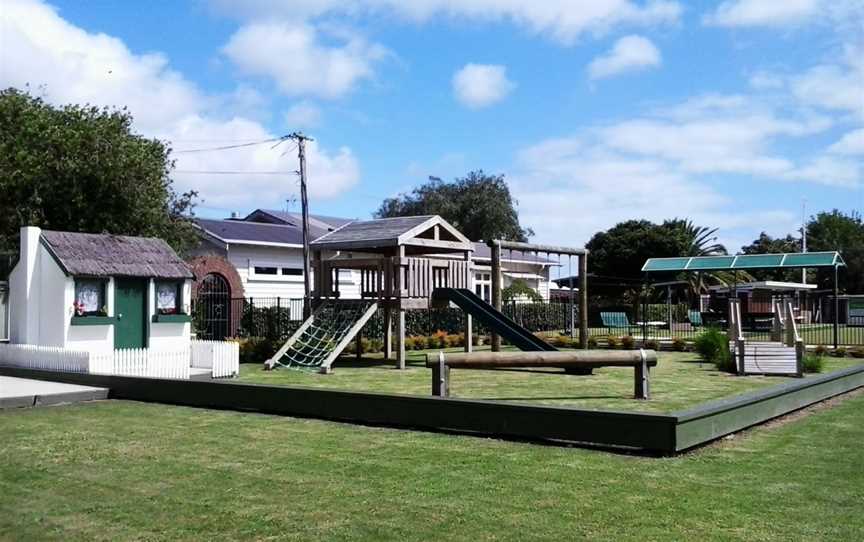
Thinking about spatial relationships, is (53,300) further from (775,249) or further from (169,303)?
(775,249)

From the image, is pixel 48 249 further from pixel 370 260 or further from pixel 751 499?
pixel 751 499

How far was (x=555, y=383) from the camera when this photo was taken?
53.8 ft

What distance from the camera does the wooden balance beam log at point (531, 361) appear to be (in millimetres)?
12039

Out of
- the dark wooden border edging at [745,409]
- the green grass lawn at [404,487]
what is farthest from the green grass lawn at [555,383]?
the green grass lawn at [404,487]

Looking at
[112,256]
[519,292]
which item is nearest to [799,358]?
[112,256]

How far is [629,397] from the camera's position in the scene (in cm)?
1352

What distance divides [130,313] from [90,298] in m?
1.01

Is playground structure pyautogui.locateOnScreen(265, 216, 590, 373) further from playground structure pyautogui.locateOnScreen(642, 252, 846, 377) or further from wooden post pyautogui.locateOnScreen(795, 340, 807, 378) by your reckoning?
wooden post pyautogui.locateOnScreen(795, 340, 807, 378)

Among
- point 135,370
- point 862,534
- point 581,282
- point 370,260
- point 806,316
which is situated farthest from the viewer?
point 806,316

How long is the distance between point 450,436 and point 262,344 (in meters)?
14.5

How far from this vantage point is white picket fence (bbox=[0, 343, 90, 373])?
15.4 m

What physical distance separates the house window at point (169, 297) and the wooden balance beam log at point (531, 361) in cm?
906

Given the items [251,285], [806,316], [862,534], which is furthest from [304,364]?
[806,316]

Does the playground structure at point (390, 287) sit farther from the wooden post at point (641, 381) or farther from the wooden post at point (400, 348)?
the wooden post at point (641, 381)
